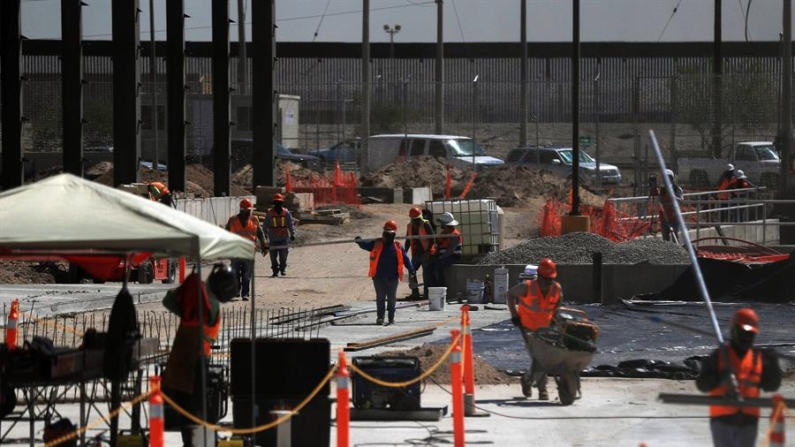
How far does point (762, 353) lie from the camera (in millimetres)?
9891

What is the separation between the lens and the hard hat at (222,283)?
37.4 feet

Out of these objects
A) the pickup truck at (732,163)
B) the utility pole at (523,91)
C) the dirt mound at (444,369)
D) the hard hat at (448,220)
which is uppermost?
the utility pole at (523,91)

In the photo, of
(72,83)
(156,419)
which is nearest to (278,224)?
(72,83)

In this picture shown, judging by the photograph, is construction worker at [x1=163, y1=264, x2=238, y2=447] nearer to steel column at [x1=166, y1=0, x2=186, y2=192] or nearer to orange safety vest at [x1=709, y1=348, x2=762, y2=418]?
orange safety vest at [x1=709, y1=348, x2=762, y2=418]

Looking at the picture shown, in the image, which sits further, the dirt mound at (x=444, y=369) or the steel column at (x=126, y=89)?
the steel column at (x=126, y=89)

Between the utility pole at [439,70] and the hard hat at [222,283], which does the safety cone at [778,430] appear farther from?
the utility pole at [439,70]

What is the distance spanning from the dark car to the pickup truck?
15255 millimetres

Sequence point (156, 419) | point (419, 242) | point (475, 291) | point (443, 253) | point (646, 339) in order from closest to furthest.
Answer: point (156, 419) → point (646, 339) → point (475, 291) → point (443, 253) → point (419, 242)

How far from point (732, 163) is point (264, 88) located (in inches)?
561

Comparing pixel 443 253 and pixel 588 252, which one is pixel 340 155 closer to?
pixel 588 252

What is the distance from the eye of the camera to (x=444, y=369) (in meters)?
16.0

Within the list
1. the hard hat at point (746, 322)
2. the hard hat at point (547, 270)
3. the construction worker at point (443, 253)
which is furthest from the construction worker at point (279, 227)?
the hard hat at point (746, 322)

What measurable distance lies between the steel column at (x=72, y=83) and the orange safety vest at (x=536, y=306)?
1978 cm

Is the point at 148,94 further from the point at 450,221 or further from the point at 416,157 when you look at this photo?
the point at 450,221
